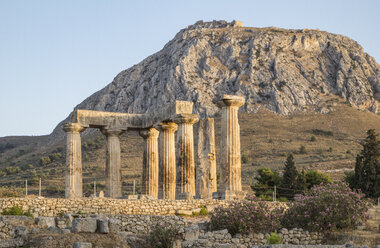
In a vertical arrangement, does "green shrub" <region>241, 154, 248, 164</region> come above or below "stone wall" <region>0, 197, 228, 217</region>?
above

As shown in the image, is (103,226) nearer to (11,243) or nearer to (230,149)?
(11,243)

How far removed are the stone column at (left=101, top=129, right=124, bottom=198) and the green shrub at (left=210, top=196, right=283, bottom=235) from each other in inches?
613

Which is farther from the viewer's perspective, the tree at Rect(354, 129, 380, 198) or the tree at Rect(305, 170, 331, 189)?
the tree at Rect(305, 170, 331, 189)

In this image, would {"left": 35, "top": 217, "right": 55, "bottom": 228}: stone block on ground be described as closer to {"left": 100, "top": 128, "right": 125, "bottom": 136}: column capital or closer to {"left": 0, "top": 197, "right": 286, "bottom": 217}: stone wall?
{"left": 0, "top": 197, "right": 286, "bottom": 217}: stone wall

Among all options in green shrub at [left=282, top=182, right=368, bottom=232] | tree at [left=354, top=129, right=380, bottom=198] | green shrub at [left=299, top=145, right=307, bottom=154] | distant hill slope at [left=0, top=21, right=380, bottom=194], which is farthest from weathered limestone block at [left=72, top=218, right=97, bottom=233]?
green shrub at [left=299, top=145, right=307, bottom=154]

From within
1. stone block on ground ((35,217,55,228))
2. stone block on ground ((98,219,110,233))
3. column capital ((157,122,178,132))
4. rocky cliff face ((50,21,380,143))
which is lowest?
stone block on ground ((35,217,55,228))

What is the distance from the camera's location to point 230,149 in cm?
3000

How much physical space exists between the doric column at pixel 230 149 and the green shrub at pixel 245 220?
23.4 ft

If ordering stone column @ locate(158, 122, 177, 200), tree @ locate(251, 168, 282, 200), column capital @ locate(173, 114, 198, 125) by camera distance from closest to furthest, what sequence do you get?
column capital @ locate(173, 114, 198, 125) → stone column @ locate(158, 122, 177, 200) → tree @ locate(251, 168, 282, 200)

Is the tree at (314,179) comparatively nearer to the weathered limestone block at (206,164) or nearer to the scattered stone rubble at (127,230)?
the weathered limestone block at (206,164)

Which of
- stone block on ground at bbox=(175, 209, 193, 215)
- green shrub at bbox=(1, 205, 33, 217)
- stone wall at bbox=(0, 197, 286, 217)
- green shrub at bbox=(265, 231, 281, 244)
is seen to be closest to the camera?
green shrub at bbox=(265, 231, 281, 244)

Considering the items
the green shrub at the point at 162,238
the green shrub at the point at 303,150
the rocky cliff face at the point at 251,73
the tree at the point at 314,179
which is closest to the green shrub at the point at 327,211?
the green shrub at the point at 162,238

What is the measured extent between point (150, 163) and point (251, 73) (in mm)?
70447

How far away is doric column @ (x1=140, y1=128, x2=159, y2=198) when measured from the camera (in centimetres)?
3697
